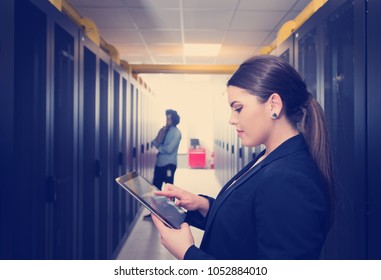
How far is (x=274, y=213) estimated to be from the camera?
685 millimetres

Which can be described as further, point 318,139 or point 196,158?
point 196,158

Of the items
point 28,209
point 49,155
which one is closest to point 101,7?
point 49,155

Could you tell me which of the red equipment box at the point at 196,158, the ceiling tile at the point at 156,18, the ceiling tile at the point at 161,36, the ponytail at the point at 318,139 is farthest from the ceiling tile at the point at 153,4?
the red equipment box at the point at 196,158

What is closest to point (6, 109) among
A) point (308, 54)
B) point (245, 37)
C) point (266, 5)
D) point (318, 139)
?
point (318, 139)

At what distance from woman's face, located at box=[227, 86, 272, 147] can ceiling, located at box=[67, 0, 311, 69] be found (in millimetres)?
2376

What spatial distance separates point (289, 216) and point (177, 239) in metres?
0.30

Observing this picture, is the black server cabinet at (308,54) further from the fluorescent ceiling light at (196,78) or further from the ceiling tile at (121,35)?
the fluorescent ceiling light at (196,78)

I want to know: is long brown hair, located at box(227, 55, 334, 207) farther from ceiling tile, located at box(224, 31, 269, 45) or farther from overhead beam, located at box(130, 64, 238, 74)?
overhead beam, located at box(130, 64, 238, 74)

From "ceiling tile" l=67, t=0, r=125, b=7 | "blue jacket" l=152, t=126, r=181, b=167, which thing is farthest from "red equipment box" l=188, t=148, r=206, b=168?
"ceiling tile" l=67, t=0, r=125, b=7

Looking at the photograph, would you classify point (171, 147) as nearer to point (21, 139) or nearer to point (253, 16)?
point (253, 16)

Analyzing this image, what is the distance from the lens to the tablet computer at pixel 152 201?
86 centimetres

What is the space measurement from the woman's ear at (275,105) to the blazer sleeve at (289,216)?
6.2 inches

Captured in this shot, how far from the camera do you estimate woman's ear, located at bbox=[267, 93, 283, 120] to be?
81cm

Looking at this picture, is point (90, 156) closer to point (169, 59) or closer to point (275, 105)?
point (275, 105)
